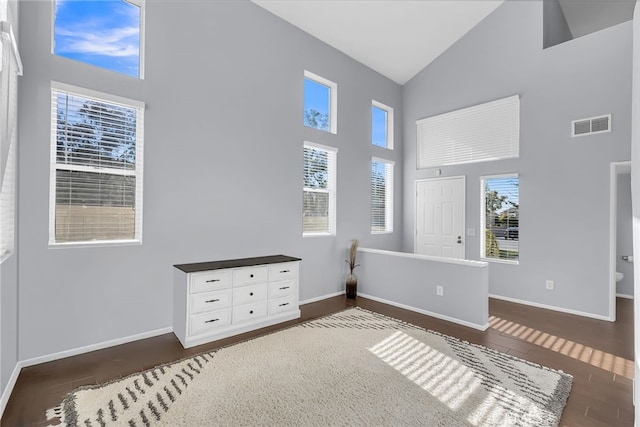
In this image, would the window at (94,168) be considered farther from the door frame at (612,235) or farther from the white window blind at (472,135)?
the door frame at (612,235)

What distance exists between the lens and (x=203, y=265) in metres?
3.46

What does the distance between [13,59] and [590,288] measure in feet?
21.0

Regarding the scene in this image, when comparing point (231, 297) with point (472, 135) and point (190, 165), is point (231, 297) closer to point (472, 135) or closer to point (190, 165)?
point (190, 165)

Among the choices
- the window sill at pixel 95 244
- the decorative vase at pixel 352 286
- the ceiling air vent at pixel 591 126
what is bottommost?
the decorative vase at pixel 352 286

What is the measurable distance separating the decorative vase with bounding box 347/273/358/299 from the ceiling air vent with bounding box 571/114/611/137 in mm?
3682

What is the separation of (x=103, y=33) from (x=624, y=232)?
758cm

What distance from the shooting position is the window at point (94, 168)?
9.29 feet

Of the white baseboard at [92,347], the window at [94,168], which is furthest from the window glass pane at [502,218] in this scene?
the window at [94,168]

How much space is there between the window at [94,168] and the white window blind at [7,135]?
318 millimetres

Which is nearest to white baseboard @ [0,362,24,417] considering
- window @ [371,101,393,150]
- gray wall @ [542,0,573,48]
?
window @ [371,101,393,150]

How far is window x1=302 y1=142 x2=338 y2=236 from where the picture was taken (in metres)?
4.83

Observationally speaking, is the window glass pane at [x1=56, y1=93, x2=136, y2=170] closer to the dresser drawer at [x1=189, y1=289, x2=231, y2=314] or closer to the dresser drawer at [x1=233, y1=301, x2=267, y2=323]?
the dresser drawer at [x1=189, y1=289, x2=231, y2=314]

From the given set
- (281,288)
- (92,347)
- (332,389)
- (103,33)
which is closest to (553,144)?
(281,288)

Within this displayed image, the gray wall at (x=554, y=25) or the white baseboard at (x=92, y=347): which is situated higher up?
the gray wall at (x=554, y=25)
